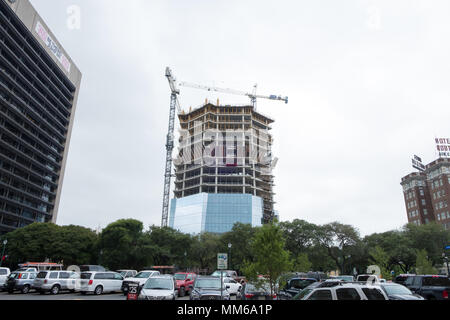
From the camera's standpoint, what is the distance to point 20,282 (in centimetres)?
2534

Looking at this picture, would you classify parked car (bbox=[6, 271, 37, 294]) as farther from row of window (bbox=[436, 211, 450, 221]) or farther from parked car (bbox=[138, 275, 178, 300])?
row of window (bbox=[436, 211, 450, 221])

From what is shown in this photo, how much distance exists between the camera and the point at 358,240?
6391 cm

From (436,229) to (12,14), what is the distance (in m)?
112

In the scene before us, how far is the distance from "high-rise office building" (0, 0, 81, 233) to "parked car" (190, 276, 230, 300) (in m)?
76.3

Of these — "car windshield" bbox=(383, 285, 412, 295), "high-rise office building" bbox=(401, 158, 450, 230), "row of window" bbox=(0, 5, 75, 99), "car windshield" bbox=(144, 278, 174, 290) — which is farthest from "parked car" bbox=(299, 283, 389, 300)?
"high-rise office building" bbox=(401, 158, 450, 230)

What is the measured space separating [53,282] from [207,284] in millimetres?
15096

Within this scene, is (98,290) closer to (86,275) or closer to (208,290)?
(86,275)

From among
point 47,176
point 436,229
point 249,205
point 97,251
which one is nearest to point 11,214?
point 47,176

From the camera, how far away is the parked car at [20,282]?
25.0 metres

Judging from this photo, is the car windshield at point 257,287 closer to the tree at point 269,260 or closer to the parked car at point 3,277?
the tree at point 269,260

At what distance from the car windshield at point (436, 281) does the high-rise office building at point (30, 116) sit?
86.3m

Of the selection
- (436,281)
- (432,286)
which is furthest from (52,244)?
(436,281)

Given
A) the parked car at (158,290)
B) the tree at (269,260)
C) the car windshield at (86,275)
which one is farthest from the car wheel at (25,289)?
the tree at (269,260)

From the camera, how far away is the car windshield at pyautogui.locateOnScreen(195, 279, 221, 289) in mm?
17953
